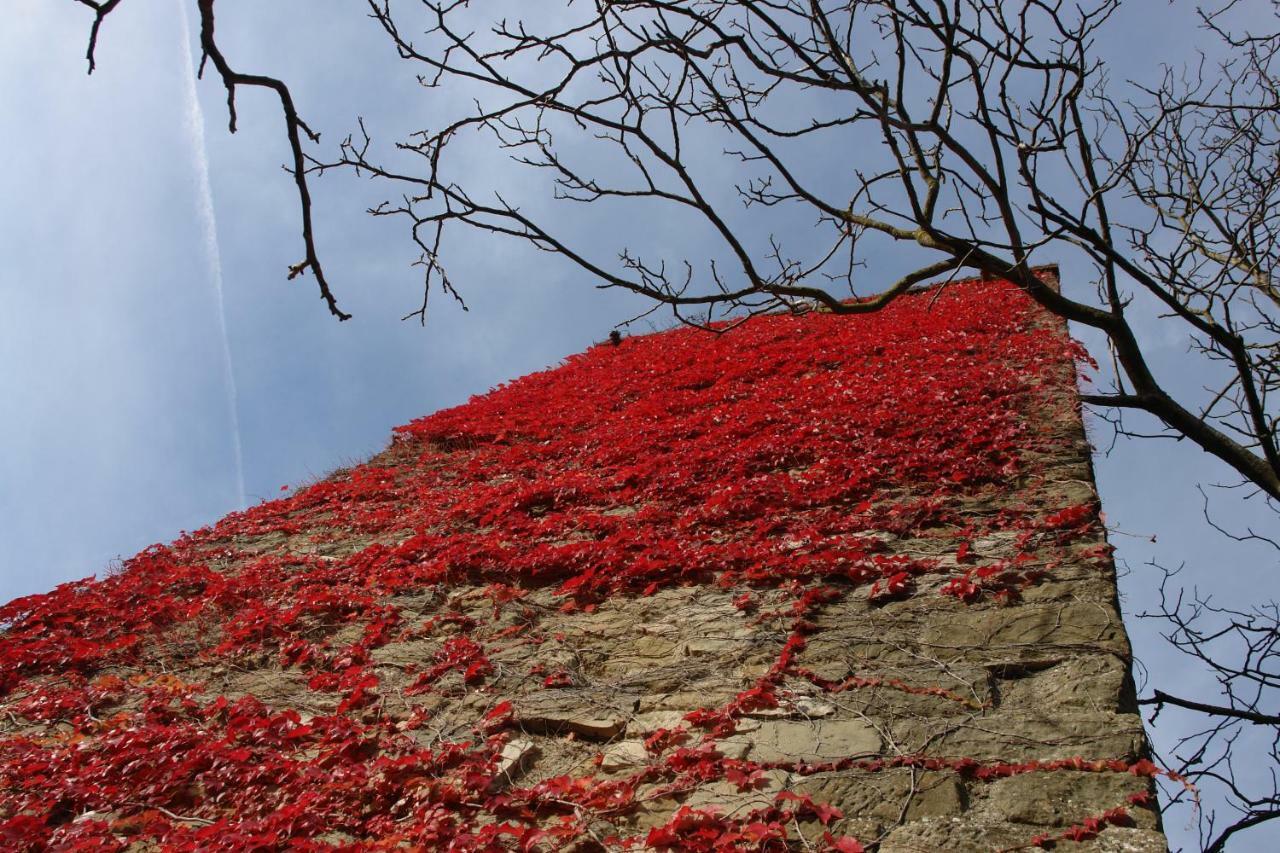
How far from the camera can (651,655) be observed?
491 centimetres

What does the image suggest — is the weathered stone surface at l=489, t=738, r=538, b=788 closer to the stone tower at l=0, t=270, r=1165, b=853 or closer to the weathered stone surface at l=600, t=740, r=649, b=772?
the stone tower at l=0, t=270, r=1165, b=853

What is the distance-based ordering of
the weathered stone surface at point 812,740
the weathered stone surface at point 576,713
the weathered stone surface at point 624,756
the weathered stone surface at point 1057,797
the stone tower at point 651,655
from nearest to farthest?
the weathered stone surface at point 1057,797 < the stone tower at point 651,655 < the weathered stone surface at point 812,740 < the weathered stone surface at point 624,756 < the weathered stone surface at point 576,713

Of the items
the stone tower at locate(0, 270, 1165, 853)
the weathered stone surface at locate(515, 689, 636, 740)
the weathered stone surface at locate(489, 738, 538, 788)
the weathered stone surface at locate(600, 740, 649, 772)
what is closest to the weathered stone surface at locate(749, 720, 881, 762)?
the stone tower at locate(0, 270, 1165, 853)

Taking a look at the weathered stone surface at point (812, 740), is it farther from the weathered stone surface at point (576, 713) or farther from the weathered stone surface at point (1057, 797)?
the weathered stone surface at point (576, 713)

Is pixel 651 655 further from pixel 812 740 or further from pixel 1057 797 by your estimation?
pixel 1057 797

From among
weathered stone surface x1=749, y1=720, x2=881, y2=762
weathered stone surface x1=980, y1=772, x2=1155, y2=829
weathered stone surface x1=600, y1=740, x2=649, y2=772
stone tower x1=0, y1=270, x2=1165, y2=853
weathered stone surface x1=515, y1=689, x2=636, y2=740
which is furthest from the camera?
weathered stone surface x1=515, y1=689, x2=636, y2=740

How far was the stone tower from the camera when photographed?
356cm

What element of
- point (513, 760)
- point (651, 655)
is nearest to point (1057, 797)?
point (651, 655)

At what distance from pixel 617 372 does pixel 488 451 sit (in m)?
2.79

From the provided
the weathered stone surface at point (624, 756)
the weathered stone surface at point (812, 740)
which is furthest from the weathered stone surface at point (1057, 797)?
the weathered stone surface at point (624, 756)

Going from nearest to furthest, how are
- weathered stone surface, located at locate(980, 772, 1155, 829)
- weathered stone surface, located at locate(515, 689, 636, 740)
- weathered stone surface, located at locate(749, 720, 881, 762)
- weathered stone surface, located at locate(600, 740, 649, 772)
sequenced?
weathered stone surface, located at locate(980, 772, 1155, 829) → weathered stone surface, located at locate(749, 720, 881, 762) → weathered stone surface, located at locate(600, 740, 649, 772) → weathered stone surface, located at locate(515, 689, 636, 740)

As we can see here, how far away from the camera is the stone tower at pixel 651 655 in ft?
11.7

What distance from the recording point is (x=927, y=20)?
13.7 ft

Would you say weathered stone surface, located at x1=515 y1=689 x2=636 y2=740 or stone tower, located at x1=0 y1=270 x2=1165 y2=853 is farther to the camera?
weathered stone surface, located at x1=515 y1=689 x2=636 y2=740
